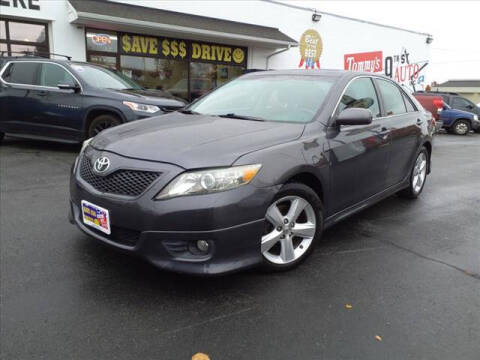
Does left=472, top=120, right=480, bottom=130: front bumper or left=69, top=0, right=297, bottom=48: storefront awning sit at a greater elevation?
left=69, top=0, right=297, bottom=48: storefront awning

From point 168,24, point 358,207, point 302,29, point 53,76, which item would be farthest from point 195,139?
point 302,29

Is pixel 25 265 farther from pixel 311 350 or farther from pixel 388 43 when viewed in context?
pixel 388 43

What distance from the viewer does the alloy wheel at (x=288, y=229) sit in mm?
2861

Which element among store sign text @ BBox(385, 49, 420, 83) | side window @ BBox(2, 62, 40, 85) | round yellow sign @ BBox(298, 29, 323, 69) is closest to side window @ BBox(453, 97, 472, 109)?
store sign text @ BBox(385, 49, 420, 83)

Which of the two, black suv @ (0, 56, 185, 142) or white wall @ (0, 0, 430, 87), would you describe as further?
white wall @ (0, 0, 430, 87)

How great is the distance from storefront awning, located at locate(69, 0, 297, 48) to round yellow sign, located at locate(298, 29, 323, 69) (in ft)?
6.32

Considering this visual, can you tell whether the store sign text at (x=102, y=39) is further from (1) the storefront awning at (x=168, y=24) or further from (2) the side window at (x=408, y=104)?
(2) the side window at (x=408, y=104)

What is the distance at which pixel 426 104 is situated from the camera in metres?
13.0

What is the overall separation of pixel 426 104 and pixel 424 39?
11393 mm

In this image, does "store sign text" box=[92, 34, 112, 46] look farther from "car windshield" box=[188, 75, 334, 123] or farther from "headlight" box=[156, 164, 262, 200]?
"headlight" box=[156, 164, 262, 200]

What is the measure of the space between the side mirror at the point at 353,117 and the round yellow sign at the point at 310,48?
1436cm

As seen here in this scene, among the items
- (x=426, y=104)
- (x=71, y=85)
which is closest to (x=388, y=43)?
(x=426, y=104)

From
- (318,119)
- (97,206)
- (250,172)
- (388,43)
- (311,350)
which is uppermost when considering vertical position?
(388,43)

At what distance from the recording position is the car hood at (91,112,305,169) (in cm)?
263
